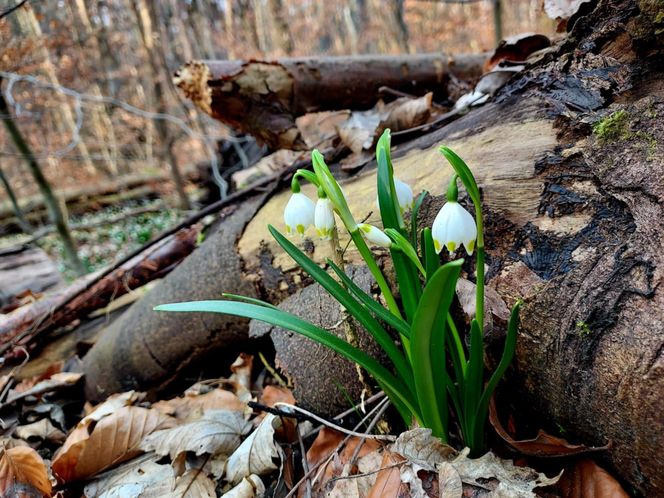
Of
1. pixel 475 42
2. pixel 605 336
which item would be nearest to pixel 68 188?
A: pixel 605 336

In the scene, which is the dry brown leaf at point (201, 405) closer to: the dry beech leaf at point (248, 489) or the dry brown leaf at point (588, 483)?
the dry beech leaf at point (248, 489)

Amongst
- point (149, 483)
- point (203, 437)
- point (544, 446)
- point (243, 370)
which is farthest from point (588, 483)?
point (243, 370)

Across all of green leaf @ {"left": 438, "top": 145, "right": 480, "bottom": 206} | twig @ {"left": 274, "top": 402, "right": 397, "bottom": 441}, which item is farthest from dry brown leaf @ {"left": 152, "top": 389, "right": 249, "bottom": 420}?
green leaf @ {"left": 438, "top": 145, "right": 480, "bottom": 206}

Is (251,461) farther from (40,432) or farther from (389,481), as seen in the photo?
(40,432)

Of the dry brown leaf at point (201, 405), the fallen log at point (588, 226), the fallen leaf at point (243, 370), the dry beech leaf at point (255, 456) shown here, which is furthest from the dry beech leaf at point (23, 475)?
the fallen log at point (588, 226)

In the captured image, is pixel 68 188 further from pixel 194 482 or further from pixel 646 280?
pixel 646 280
